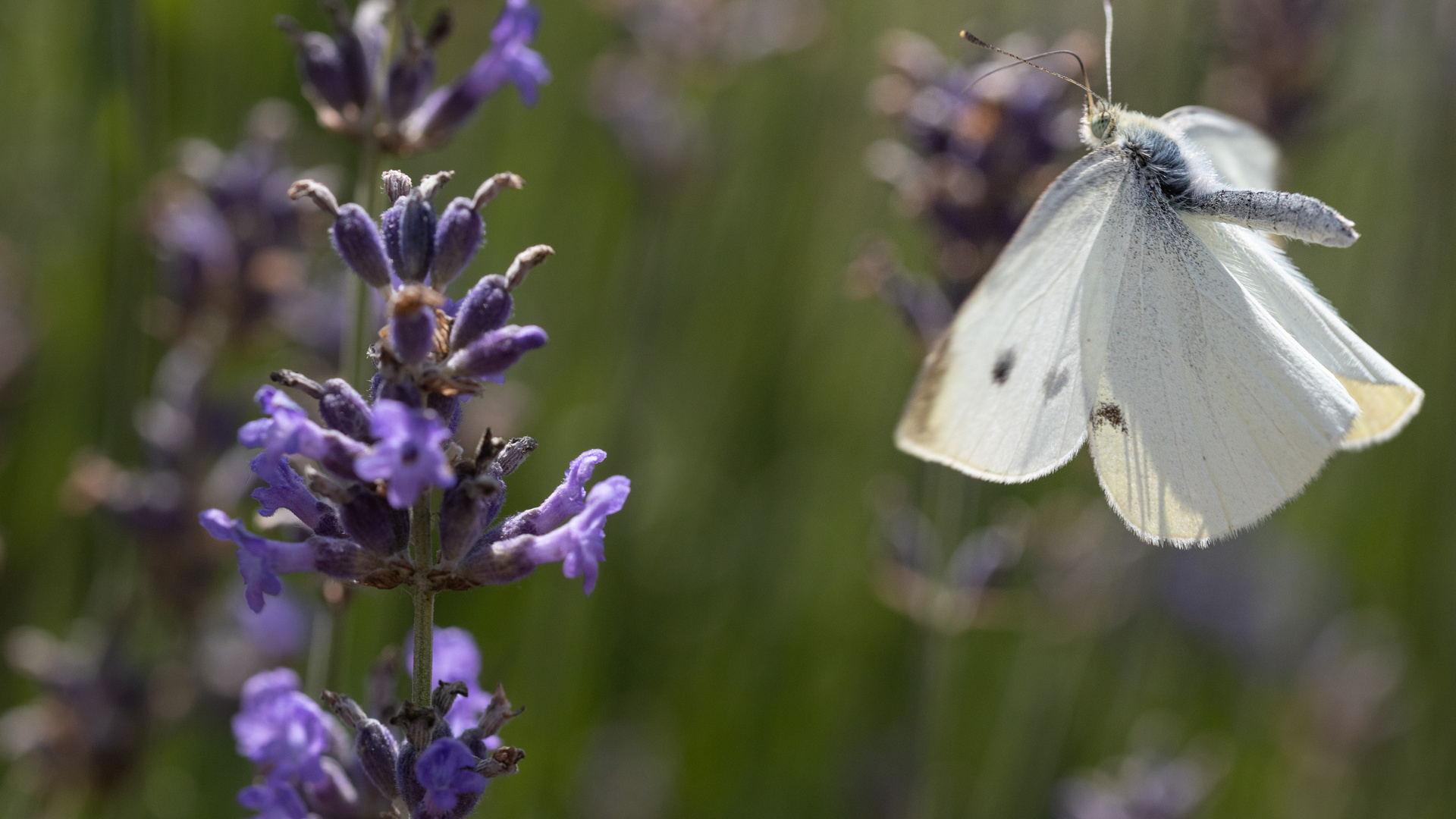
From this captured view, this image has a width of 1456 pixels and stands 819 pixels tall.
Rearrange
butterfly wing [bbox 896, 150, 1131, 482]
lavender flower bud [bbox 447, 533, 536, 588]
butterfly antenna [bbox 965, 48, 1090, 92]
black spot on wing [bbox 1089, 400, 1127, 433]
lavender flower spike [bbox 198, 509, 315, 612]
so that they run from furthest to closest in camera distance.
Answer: butterfly antenna [bbox 965, 48, 1090, 92]
black spot on wing [bbox 1089, 400, 1127, 433]
butterfly wing [bbox 896, 150, 1131, 482]
lavender flower bud [bbox 447, 533, 536, 588]
lavender flower spike [bbox 198, 509, 315, 612]

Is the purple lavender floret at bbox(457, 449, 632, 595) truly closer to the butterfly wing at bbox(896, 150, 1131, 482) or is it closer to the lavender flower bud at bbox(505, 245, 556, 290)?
the lavender flower bud at bbox(505, 245, 556, 290)

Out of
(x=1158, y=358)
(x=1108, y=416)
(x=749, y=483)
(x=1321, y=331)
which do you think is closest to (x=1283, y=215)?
(x=1321, y=331)

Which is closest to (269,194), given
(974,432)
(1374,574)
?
(974,432)

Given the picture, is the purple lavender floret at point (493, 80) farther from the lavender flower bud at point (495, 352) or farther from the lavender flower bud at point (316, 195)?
the lavender flower bud at point (495, 352)

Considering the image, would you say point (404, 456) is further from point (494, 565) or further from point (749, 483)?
Answer: point (749, 483)

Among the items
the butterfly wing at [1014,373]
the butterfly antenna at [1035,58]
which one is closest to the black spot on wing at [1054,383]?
the butterfly wing at [1014,373]

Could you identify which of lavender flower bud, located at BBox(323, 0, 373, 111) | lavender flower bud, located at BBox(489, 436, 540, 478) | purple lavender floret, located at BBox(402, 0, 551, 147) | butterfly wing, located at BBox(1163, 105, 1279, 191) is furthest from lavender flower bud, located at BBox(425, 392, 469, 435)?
butterfly wing, located at BBox(1163, 105, 1279, 191)
